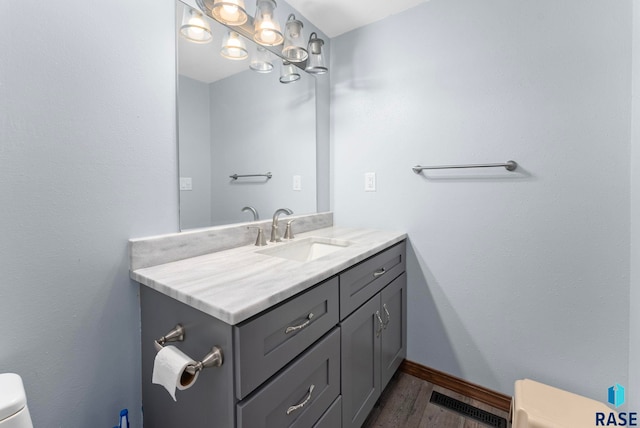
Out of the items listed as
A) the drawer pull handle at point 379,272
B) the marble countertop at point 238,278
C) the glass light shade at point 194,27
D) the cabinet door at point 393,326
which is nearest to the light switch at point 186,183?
the marble countertop at point 238,278

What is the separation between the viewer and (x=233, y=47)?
4.40 feet

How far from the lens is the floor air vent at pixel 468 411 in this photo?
1.37 meters

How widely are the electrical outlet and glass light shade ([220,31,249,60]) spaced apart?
991mm

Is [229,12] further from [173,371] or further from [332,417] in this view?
[332,417]

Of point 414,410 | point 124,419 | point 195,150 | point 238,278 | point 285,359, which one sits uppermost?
point 195,150

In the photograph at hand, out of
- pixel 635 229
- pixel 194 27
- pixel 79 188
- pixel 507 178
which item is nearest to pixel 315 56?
pixel 194 27

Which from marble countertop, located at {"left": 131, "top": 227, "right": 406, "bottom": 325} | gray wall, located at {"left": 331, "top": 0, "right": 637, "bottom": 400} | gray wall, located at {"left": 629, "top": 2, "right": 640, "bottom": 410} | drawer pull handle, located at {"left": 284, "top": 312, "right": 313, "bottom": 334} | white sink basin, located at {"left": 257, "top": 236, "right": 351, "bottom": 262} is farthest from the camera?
white sink basin, located at {"left": 257, "top": 236, "right": 351, "bottom": 262}

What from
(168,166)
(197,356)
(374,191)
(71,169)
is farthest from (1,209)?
(374,191)

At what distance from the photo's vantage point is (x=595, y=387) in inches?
49.4

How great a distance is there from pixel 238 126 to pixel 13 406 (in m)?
1.23

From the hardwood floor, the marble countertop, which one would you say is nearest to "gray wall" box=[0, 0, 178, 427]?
the marble countertop

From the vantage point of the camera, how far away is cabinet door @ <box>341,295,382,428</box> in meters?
1.10

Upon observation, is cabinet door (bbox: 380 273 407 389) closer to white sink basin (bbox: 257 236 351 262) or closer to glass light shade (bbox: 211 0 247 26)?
white sink basin (bbox: 257 236 351 262)

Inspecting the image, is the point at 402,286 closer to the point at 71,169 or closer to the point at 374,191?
the point at 374,191
